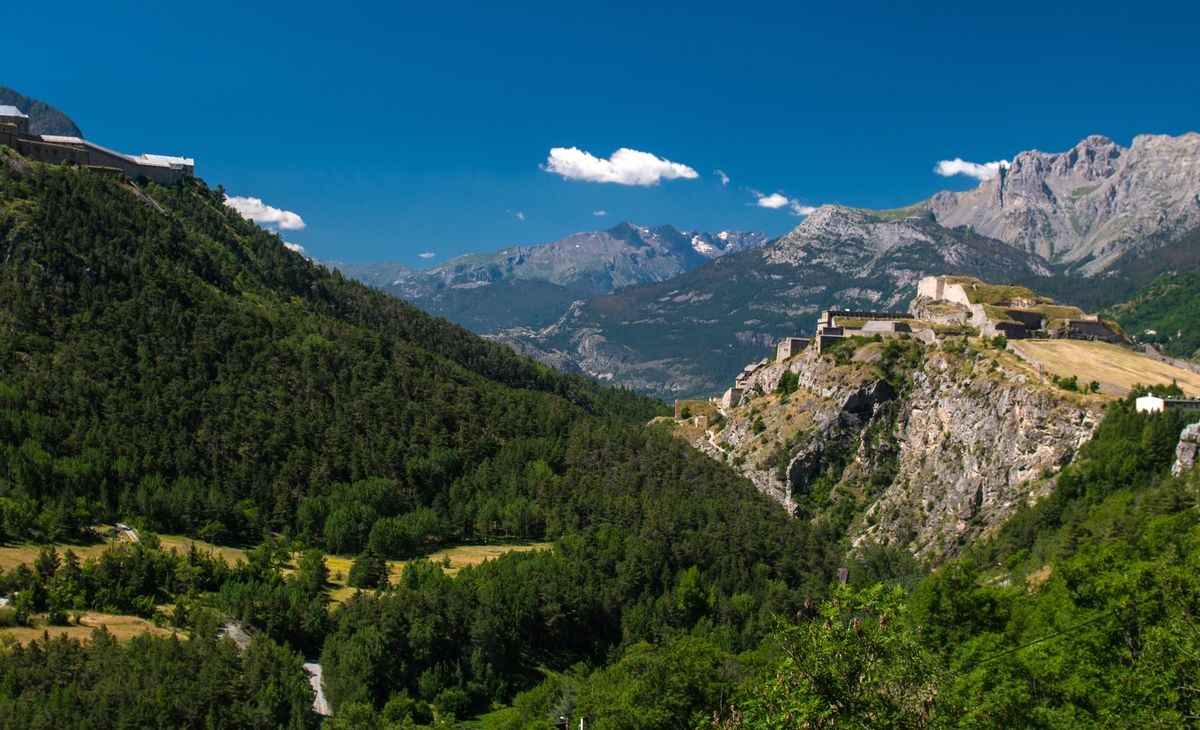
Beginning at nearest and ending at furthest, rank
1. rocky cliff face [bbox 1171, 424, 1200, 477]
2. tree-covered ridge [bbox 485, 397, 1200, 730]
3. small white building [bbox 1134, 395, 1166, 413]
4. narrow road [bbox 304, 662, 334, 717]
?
tree-covered ridge [bbox 485, 397, 1200, 730], narrow road [bbox 304, 662, 334, 717], rocky cliff face [bbox 1171, 424, 1200, 477], small white building [bbox 1134, 395, 1166, 413]

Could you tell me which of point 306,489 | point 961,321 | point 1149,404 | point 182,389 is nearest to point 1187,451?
point 1149,404

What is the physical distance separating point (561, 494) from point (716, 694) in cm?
6889

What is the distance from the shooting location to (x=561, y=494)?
11919 centimetres

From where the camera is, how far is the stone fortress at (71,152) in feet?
493

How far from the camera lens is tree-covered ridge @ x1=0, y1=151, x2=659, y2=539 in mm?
97438

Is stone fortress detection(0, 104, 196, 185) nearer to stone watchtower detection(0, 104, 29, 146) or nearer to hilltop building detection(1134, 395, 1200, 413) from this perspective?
stone watchtower detection(0, 104, 29, 146)

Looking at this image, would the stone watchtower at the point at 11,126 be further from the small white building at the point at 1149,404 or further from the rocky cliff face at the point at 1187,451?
the rocky cliff face at the point at 1187,451

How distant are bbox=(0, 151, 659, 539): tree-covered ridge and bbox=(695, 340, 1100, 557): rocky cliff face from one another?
35.1 meters

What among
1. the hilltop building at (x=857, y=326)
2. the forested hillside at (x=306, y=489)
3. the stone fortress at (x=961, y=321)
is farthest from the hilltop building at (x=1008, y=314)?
the forested hillside at (x=306, y=489)

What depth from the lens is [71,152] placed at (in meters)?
158

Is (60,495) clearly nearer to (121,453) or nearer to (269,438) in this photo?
(121,453)

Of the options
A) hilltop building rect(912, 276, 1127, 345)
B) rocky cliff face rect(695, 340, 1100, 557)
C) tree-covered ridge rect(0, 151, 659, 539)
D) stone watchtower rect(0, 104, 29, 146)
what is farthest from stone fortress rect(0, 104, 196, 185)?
hilltop building rect(912, 276, 1127, 345)

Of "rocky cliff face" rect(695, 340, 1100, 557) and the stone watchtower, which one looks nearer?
"rocky cliff face" rect(695, 340, 1100, 557)

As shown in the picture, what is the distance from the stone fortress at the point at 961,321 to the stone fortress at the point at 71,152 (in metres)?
118
